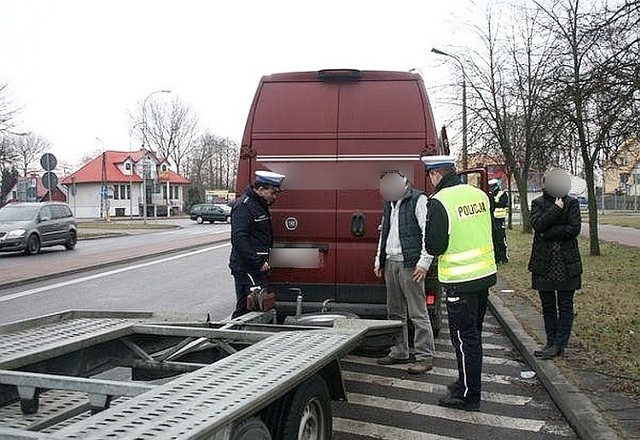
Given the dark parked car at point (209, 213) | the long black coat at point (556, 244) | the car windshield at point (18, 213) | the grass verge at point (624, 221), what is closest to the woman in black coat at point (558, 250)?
→ the long black coat at point (556, 244)

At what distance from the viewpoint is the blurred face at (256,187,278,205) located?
Answer: 668 centimetres

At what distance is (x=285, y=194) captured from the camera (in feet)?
23.3

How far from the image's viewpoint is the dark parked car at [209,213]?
Result: 5678 centimetres

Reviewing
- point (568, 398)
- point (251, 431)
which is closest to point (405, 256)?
point (568, 398)

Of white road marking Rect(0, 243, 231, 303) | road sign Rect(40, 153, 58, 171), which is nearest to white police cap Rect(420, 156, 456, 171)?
white road marking Rect(0, 243, 231, 303)

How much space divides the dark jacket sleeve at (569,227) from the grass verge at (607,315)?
1.19 m

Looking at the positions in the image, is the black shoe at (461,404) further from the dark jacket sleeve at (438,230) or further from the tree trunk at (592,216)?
the tree trunk at (592,216)

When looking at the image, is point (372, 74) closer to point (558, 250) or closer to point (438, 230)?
point (438, 230)

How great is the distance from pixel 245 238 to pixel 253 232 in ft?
0.33

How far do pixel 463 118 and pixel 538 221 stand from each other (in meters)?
19.5

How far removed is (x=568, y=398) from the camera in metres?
5.56

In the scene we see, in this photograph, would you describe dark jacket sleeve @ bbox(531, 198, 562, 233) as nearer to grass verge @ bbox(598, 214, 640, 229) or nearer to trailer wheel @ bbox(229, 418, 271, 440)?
trailer wheel @ bbox(229, 418, 271, 440)

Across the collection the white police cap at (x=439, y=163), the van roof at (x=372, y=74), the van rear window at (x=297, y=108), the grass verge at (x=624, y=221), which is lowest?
the grass verge at (x=624, y=221)

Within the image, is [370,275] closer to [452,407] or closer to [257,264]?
[257,264]
